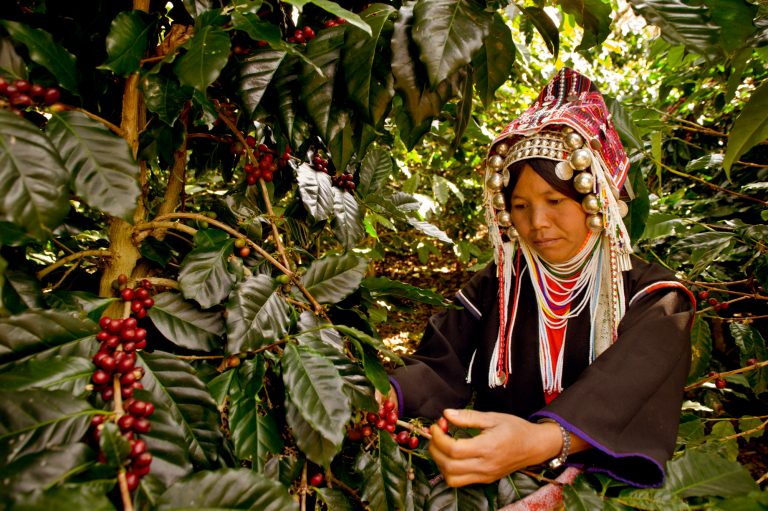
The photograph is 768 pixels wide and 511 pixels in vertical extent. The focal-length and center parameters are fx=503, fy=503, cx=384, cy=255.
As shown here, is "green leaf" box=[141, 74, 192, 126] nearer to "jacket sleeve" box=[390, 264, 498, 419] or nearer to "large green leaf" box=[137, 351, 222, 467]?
"large green leaf" box=[137, 351, 222, 467]

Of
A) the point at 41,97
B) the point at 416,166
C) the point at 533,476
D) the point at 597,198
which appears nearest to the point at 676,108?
the point at 416,166

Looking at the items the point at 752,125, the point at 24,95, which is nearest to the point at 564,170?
the point at 752,125

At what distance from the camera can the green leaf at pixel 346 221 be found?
110 cm

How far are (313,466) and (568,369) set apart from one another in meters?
0.85

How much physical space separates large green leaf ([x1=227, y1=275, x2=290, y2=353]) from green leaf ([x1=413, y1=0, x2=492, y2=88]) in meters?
0.40

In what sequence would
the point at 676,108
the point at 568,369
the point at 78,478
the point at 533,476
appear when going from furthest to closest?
the point at 676,108, the point at 568,369, the point at 533,476, the point at 78,478

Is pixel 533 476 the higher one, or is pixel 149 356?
pixel 149 356

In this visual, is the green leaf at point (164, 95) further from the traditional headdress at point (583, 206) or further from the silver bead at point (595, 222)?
the silver bead at point (595, 222)

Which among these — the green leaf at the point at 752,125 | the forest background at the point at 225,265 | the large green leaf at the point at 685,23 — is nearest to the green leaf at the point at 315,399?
the forest background at the point at 225,265

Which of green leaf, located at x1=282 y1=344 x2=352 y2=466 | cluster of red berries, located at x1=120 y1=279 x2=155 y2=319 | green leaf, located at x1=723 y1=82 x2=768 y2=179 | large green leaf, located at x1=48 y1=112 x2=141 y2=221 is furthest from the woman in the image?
large green leaf, located at x1=48 y1=112 x2=141 y2=221

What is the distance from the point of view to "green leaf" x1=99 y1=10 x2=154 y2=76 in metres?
0.73

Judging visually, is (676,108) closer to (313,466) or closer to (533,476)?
(533,476)

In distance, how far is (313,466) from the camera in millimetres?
886

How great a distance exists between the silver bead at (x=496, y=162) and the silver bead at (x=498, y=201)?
0.08 m
